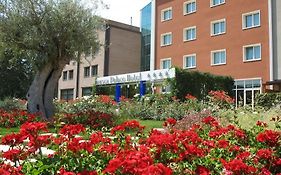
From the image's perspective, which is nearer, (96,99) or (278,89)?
(96,99)

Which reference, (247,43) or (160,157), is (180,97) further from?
(160,157)

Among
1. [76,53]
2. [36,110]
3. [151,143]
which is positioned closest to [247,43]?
[76,53]

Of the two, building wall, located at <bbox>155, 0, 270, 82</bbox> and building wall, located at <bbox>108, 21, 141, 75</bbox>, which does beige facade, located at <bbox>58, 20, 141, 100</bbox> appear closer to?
building wall, located at <bbox>108, 21, 141, 75</bbox>

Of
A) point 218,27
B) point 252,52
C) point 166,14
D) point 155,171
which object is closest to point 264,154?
point 155,171

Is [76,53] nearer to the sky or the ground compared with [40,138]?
nearer to the sky

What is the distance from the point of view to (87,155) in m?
3.69

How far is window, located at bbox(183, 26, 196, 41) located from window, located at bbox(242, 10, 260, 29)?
5250 mm

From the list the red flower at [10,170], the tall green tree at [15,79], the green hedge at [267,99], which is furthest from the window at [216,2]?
the red flower at [10,170]

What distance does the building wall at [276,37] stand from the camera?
26.3m

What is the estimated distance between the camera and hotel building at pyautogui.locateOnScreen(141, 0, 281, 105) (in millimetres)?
26984

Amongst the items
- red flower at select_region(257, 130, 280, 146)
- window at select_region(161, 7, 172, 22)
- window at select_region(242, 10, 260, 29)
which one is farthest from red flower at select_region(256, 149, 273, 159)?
window at select_region(161, 7, 172, 22)

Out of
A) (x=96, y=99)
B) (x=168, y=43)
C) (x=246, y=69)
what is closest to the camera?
(x=96, y=99)

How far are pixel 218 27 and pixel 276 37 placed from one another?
18.7 ft

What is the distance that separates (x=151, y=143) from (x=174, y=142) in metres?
0.36
